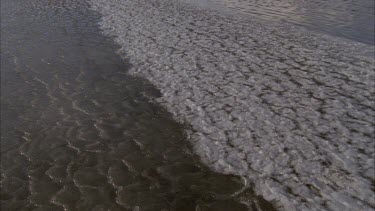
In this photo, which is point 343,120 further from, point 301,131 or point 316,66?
point 316,66

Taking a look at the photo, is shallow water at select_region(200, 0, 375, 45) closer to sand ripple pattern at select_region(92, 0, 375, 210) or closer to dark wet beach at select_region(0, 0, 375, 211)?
dark wet beach at select_region(0, 0, 375, 211)

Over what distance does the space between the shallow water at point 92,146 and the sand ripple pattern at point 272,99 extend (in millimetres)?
503

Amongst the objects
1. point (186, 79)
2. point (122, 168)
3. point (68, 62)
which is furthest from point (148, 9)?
point (122, 168)

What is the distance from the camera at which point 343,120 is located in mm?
7895

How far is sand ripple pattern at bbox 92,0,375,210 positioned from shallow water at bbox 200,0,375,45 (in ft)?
4.21

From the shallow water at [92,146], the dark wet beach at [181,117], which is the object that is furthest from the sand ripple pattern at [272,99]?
the shallow water at [92,146]

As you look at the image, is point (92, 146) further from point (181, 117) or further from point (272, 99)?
point (272, 99)

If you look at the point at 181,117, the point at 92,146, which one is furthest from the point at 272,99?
the point at 92,146

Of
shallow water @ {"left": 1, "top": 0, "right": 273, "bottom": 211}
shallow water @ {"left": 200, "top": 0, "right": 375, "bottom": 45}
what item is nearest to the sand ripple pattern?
shallow water @ {"left": 1, "top": 0, "right": 273, "bottom": 211}

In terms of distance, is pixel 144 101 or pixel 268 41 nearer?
pixel 144 101

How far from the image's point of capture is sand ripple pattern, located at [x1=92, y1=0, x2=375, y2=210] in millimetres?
6020

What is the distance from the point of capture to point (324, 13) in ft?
60.3

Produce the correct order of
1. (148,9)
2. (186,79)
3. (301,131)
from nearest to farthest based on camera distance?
(301,131) → (186,79) → (148,9)

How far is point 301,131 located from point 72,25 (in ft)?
38.8
